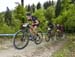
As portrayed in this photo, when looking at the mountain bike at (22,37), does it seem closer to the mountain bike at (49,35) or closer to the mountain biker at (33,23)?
the mountain biker at (33,23)

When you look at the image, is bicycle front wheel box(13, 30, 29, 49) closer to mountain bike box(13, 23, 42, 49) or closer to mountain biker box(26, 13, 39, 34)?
mountain bike box(13, 23, 42, 49)

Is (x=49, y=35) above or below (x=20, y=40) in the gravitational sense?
below

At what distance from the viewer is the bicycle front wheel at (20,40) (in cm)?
1120

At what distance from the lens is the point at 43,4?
52531mm

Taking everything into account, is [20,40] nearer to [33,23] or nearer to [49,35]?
[33,23]

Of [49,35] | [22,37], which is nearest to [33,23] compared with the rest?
[22,37]

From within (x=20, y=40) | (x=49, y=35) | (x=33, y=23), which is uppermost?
(x=33, y=23)

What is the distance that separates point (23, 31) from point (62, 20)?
30499 mm

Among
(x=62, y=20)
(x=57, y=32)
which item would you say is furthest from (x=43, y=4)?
(x=57, y=32)

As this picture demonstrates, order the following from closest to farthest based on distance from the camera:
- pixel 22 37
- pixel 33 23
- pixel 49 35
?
pixel 22 37, pixel 33 23, pixel 49 35

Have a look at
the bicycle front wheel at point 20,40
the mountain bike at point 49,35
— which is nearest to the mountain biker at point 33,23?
the bicycle front wheel at point 20,40

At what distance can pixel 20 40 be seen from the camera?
1144 centimetres

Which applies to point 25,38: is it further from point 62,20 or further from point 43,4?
point 43,4

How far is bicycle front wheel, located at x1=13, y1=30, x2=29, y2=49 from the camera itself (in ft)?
36.8
